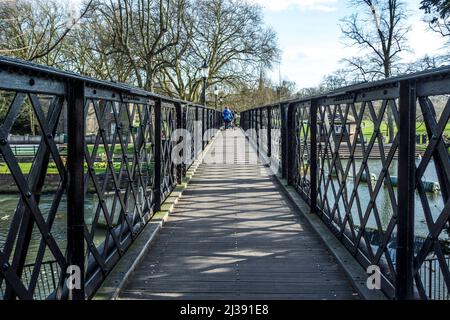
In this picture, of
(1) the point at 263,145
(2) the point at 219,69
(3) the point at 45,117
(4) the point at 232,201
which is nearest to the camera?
(3) the point at 45,117

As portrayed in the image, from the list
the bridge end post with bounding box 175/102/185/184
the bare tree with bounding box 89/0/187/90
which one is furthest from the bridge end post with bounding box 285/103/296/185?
the bare tree with bounding box 89/0/187/90

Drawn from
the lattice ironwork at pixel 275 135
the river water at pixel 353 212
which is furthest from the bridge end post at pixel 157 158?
the lattice ironwork at pixel 275 135

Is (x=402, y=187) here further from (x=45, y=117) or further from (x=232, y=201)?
(x=232, y=201)

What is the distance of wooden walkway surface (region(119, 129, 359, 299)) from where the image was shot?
12.0 ft

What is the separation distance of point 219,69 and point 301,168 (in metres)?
30.2

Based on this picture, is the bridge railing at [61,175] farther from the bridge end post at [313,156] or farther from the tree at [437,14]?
the tree at [437,14]

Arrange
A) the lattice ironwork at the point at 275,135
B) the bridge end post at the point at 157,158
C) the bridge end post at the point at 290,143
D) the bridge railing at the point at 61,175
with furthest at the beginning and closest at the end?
the lattice ironwork at the point at 275,135, the bridge end post at the point at 290,143, the bridge end post at the point at 157,158, the bridge railing at the point at 61,175

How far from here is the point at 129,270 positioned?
392 centimetres

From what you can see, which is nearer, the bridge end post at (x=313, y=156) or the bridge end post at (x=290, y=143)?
the bridge end post at (x=313, y=156)

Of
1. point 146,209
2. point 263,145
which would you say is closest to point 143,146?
point 146,209

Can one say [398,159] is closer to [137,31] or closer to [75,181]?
[75,181]

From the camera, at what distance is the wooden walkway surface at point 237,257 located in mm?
3664

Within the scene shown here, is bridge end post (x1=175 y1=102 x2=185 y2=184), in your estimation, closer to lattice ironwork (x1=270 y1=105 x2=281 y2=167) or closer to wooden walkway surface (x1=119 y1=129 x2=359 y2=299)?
wooden walkway surface (x1=119 y1=129 x2=359 y2=299)
